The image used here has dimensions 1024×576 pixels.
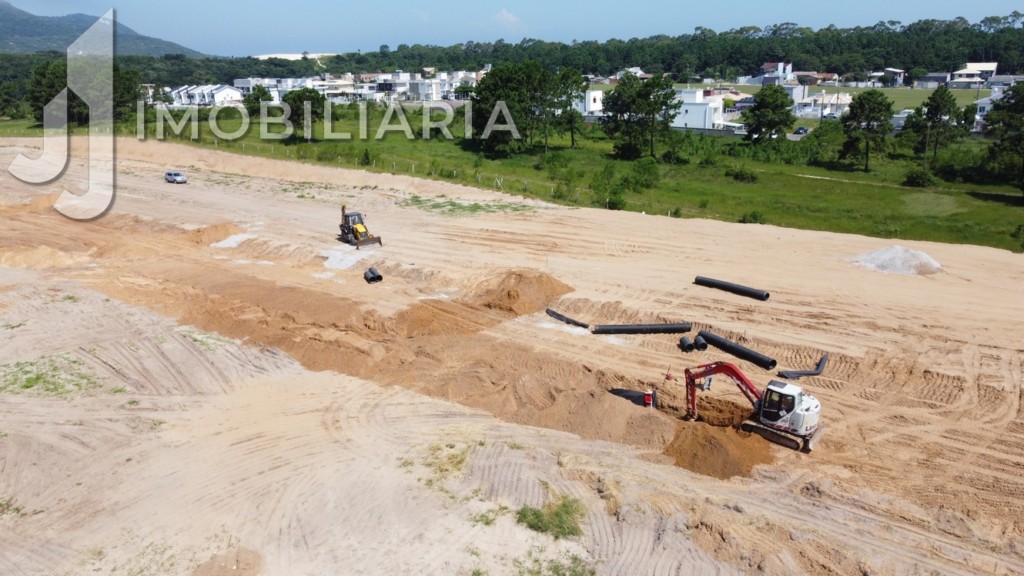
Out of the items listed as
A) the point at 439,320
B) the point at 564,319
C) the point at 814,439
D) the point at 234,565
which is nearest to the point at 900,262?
the point at 564,319

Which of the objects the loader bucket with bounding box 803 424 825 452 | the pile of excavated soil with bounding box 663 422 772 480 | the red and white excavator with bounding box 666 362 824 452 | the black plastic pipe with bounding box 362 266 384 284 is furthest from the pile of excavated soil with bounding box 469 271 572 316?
the loader bucket with bounding box 803 424 825 452

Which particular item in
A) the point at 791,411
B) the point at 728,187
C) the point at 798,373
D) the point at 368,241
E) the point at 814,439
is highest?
the point at 728,187

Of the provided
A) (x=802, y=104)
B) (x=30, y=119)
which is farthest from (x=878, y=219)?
(x=30, y=119)

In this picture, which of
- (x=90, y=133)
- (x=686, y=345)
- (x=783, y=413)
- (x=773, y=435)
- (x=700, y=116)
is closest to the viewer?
(x=783, y=413)

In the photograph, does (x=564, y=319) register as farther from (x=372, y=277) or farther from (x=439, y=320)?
(x=372, y=277)

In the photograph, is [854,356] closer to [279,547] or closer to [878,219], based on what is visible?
[279,547]

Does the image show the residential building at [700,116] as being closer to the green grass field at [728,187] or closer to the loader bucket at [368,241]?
the green grass field at [728,187]

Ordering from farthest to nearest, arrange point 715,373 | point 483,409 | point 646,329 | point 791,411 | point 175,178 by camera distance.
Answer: point 175,178
point 646,329
point 483,409
point 715,373
point 791,411
